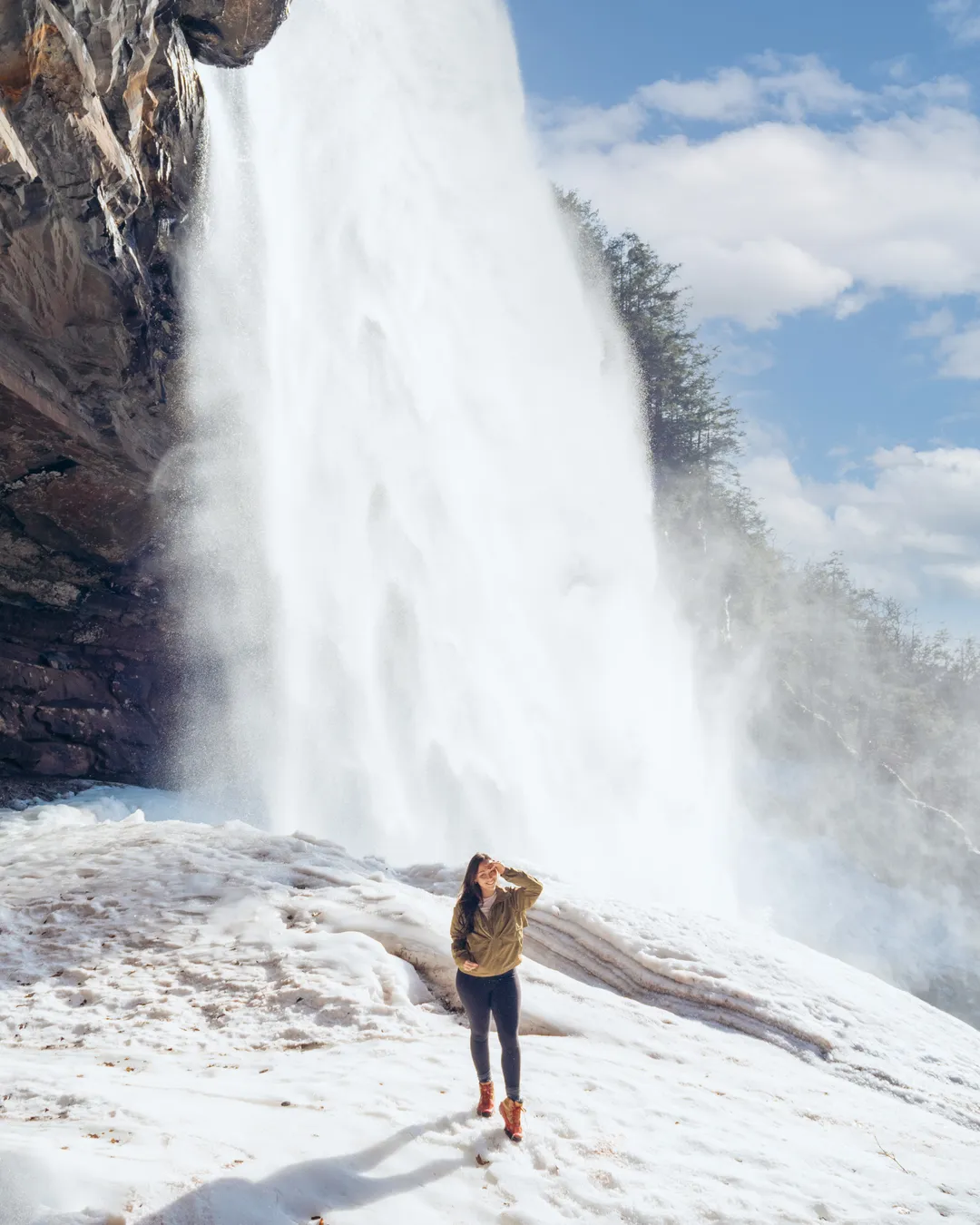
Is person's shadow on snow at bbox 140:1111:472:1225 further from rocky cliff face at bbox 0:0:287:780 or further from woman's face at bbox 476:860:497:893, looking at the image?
rocky cliff face at bbox 0:0:287:780

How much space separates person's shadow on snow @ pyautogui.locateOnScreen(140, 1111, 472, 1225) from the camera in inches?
126

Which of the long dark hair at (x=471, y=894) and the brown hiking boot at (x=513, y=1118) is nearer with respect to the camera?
the brown hiking boot at (x=513, y=1118)

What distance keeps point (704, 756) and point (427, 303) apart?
52.3 ft

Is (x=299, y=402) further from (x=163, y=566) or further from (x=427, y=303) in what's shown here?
(x=427, y=303)

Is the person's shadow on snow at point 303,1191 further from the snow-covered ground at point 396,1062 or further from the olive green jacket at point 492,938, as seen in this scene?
the olive green jacket at point 492,938

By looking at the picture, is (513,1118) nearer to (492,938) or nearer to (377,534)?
(492,938)

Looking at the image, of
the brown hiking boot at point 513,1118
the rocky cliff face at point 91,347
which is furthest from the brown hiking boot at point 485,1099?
the rocky cliff face at point 91,347

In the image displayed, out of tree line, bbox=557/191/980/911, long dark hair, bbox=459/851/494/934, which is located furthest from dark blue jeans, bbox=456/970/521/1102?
tree line, bbox=557/191/980/911

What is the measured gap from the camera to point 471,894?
441cm

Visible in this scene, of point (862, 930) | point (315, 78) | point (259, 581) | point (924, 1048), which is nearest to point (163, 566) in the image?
point (259, 581)

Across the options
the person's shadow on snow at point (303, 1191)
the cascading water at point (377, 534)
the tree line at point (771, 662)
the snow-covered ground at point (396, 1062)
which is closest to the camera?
the person's shadow on snow at point (303, 1191)

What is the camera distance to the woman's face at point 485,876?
14.5 feet

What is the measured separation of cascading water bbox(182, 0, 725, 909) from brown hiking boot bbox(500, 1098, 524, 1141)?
9.35 metres

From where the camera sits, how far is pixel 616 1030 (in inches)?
246
